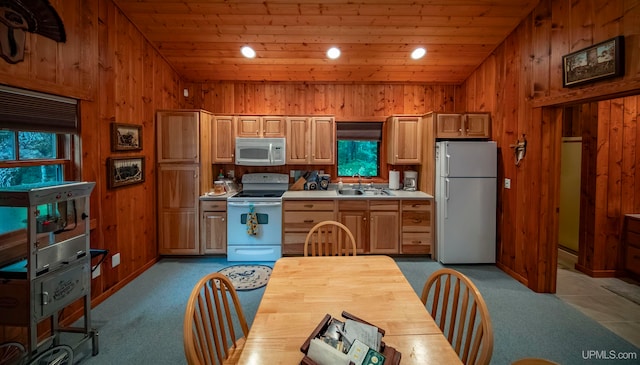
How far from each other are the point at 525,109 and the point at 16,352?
493 cm

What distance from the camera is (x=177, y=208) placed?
14.0 ft

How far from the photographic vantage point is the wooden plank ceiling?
3344 mm

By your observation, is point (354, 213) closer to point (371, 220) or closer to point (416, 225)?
point (371, 220)

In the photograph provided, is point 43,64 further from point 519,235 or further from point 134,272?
point 519,235

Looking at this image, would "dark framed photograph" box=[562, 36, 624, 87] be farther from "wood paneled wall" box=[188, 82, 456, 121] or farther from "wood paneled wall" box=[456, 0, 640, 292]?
"wood paneled wall" box=[188, 82, 456, 121]

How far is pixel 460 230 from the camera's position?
13.3 feet

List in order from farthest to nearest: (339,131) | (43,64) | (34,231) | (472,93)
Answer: (339,131) → (472,93) → (43,64) → (34,231)

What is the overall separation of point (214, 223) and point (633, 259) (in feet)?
16.4

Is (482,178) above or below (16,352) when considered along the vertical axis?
above

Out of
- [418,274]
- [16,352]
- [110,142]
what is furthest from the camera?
[418,274]

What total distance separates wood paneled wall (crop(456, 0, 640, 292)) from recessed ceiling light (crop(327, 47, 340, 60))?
2.02m

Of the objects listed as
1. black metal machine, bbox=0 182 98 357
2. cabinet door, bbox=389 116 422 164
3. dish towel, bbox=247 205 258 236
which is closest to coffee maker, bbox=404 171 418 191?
cabinet door, bbox=389 116 422 164

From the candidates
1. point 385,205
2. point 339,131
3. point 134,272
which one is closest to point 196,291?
point 134,272

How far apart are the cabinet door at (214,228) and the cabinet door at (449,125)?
3132 millimetres
